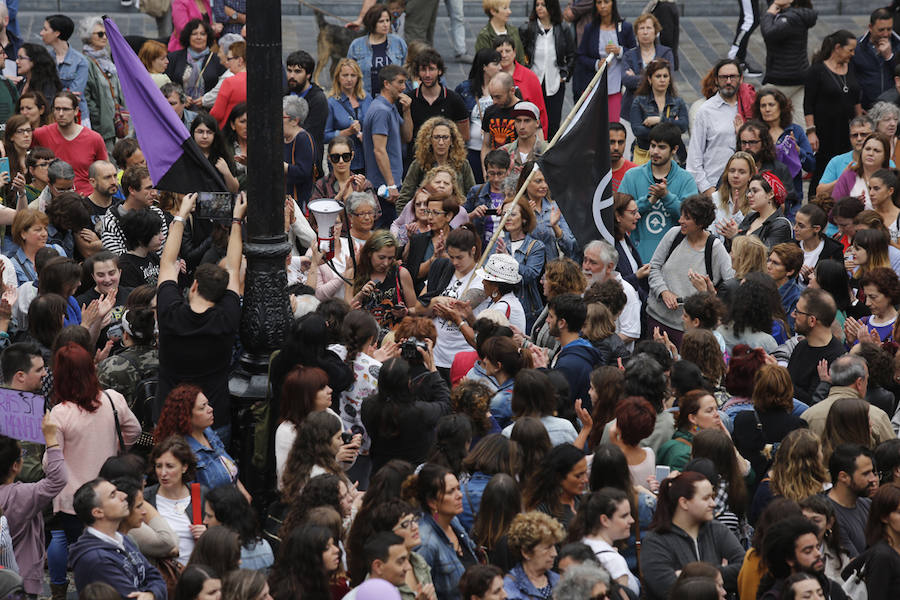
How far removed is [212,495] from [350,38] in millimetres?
10580

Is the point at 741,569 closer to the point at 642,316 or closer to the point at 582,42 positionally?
the point at 642,316

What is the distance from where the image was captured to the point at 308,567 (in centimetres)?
670

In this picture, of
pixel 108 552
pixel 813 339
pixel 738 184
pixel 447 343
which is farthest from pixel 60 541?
pixel 738 184

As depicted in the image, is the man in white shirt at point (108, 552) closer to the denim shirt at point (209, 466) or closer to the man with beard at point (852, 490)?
the denim shirt at point (209, 466)

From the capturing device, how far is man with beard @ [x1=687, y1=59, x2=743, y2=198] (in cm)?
1342

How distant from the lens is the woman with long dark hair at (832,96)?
48.8ft

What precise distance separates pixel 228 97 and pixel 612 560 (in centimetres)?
791

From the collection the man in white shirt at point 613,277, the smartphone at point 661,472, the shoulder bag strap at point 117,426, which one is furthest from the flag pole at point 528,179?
the shoulder bag strap at point 117,426

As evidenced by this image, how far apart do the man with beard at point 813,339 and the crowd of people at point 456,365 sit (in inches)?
0.8

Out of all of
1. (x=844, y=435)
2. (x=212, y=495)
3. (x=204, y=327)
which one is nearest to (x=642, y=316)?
(x=844, y=435)

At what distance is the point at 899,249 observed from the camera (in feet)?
36.9

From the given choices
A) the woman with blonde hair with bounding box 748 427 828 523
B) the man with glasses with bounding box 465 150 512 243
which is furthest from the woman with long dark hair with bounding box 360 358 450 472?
the man with glasses with bounding box 465 150 512 243

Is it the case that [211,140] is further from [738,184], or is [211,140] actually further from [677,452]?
[677,452]

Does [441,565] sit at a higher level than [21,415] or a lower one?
lower
